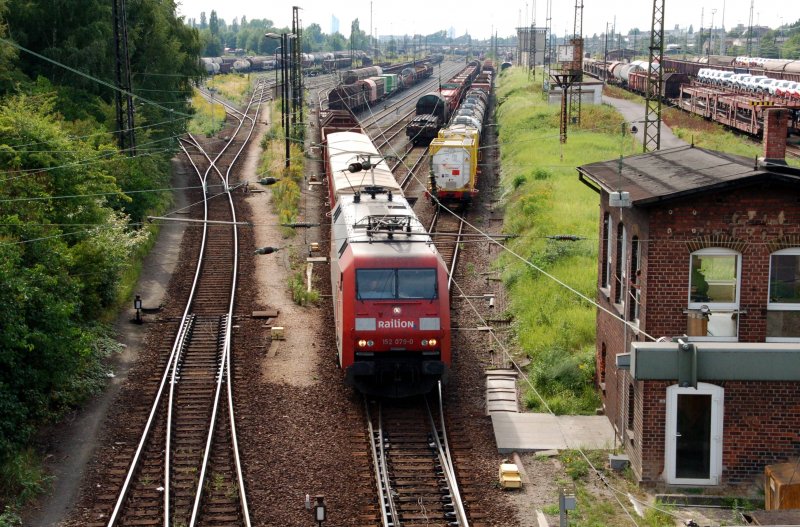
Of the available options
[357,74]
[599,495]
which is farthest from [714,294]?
[357,74]

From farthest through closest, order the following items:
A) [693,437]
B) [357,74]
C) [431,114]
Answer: [357,74], [431,114], [693,437]

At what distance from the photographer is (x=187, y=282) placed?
2705cm

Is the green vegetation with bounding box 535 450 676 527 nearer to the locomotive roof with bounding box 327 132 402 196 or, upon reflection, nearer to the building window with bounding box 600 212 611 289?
the building window with bounding box 600 212 611 289

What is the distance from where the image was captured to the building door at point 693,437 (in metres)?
14.5

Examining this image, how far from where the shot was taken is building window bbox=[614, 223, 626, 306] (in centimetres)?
1662

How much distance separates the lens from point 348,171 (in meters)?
27.1

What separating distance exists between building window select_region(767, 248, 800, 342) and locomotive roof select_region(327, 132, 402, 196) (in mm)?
10289

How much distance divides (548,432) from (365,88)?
58.7 m

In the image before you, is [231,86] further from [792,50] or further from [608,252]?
[608,252]

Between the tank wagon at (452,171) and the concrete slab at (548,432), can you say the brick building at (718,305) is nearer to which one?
the concrete slab at (548,432)

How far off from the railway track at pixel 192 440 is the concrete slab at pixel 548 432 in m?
4.43

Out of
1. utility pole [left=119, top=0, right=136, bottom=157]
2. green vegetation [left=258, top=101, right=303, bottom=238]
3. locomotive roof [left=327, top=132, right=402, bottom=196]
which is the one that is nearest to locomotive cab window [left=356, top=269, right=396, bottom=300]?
locomotive roof [left=327, top=132, right=402, bottom=196]

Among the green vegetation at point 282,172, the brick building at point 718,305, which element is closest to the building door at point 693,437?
the brick building at point 718,305

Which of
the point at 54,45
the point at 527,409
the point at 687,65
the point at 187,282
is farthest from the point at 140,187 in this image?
the point at 687,65
